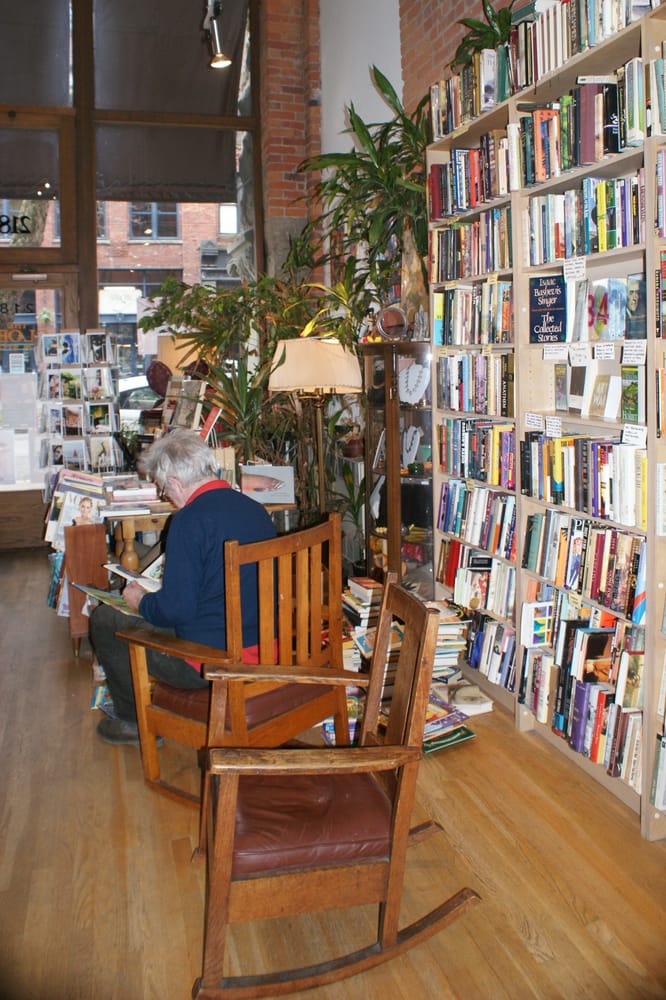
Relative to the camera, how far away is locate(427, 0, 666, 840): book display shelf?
2781 millimetres

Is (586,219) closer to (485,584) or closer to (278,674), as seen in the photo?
(485,584)

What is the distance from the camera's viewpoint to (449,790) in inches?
124

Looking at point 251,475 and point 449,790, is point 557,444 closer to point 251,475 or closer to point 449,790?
point 449,790

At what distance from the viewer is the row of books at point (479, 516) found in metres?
3.68

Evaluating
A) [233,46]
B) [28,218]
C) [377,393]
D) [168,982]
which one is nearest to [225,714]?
[168,982]

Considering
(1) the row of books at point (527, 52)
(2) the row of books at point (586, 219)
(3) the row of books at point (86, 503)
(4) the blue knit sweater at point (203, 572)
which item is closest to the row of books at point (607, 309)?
(2) the row of books at point (586, 219)

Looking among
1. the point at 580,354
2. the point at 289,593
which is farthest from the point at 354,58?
the point at 289,593

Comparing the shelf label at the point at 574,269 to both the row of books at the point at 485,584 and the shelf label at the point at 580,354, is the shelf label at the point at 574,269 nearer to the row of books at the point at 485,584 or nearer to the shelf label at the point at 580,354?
the shelf label at the point at 580,354

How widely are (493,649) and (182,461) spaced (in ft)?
5.15

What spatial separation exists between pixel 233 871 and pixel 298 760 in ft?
1.07

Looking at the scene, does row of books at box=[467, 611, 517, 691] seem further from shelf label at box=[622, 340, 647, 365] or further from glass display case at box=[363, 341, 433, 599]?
shelf label at box=[622, 340, 647, 365]

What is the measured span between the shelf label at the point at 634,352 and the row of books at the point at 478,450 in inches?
33.0

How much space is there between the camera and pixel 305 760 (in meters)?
1.96

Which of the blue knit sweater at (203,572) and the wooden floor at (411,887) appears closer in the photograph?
the wooden floor at (411,887)
